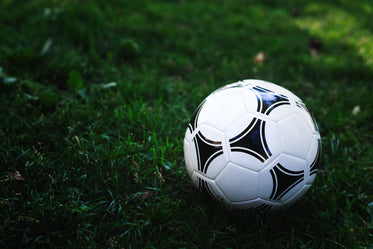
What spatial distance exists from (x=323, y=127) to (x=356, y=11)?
12.6 ft

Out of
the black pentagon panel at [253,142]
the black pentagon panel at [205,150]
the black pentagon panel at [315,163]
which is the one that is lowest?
the black pentagon panel at [315,163]

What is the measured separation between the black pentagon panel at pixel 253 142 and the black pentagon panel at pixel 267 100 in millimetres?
89

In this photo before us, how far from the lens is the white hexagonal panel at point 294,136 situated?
1.64m

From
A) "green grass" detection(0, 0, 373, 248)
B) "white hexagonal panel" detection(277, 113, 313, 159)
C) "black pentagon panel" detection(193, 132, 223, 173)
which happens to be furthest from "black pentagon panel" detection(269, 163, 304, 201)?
"black pentagon panel" detection(193, 132, 223, 173)

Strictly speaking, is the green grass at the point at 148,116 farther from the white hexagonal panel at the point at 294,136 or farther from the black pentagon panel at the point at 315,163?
the white hexagonal panel at the point at 294,136

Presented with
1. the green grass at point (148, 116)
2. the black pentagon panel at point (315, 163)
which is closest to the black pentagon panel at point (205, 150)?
the green grass at point (148, 116)

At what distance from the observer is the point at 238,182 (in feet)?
5.37

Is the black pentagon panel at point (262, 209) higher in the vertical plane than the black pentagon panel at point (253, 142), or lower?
lower

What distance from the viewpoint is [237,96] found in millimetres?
1788

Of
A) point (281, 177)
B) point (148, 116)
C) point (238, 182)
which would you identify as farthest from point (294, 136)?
point (148, 116)

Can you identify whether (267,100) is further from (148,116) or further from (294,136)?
(148,116)

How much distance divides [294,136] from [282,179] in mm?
251

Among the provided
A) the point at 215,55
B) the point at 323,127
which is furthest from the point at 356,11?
the point at 323,127

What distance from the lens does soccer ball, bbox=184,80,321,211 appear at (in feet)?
5.32
